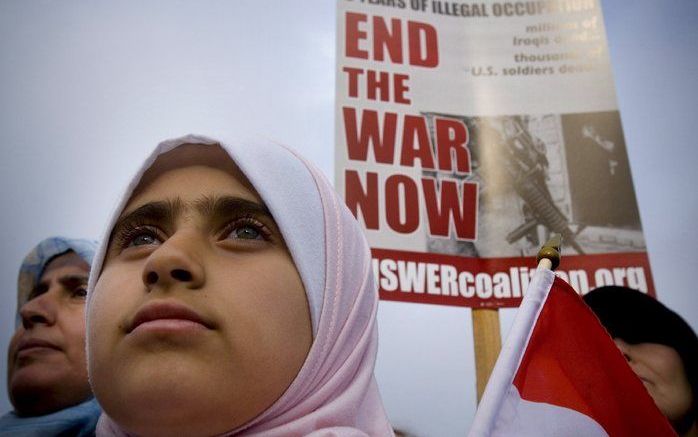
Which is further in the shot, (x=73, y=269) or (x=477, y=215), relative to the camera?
(x=477, y=215)

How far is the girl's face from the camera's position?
1.70ft

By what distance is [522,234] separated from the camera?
5.43ft

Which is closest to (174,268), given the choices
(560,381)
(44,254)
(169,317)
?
(169,317)

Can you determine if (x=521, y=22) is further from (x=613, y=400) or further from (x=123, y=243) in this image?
(x=123, y=243)

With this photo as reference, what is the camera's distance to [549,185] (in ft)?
5.72

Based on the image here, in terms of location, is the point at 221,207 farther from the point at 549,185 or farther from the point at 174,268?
the point at 549,185

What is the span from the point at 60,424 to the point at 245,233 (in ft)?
1.85

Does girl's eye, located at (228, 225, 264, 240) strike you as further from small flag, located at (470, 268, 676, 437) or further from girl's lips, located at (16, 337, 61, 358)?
girl's lips, located at (16, 337, 61, 358)

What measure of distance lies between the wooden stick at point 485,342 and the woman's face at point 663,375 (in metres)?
0.38

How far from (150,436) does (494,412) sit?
38 cm

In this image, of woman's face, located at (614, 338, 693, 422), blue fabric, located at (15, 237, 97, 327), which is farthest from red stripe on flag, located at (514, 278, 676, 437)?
blue fabric, located at (15, 237, 97, 327)

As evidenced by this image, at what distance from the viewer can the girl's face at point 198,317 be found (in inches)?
20.4

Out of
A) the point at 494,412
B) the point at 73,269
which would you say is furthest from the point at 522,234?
the point at 73,269

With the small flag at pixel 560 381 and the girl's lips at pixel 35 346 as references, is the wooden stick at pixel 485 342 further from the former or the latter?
the girl's lips at pixel 35 346
